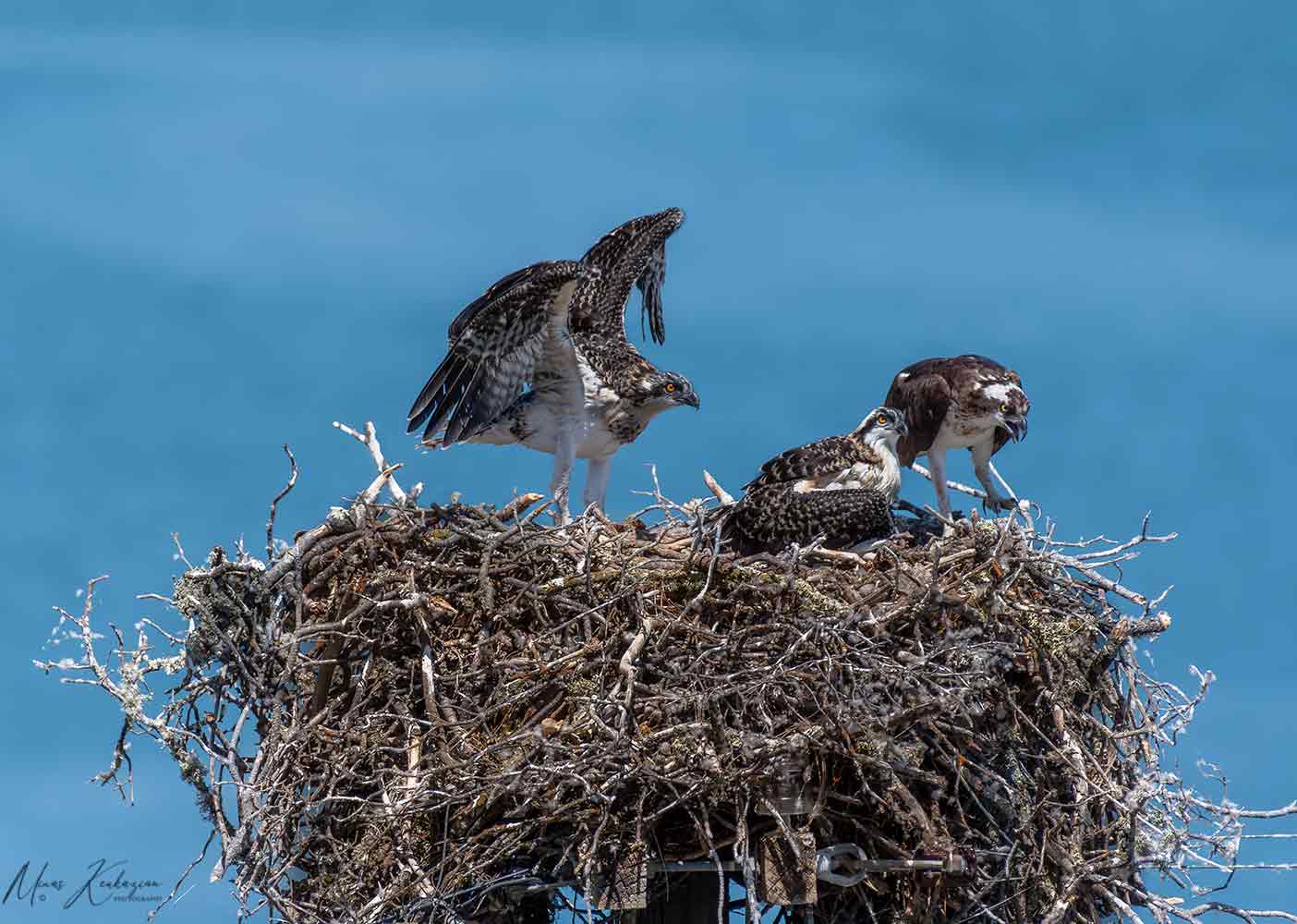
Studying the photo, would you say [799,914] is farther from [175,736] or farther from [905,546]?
[175,736]

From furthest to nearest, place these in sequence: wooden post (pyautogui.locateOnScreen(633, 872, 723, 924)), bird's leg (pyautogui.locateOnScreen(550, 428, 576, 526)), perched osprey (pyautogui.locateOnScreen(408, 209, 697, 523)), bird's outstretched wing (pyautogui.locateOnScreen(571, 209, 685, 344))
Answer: bird's outstretched wing (pyautogui.locateOnScreen(571, 209, 685, 344)), bird's leg (pyautogui.locateOnScreen(550, 428, 576, 526)), perched osprey (pyautogui.locateOnScreen(408, 209, 697, 523)), wooden post (pyautogui.locateOnScreen(633, 872, 723, 924))

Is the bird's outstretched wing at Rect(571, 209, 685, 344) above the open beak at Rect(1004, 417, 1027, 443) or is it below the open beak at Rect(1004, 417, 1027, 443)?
above

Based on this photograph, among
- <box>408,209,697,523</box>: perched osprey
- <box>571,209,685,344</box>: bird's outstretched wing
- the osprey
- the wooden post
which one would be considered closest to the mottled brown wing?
the osprey

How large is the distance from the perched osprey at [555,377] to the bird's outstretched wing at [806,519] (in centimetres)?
129

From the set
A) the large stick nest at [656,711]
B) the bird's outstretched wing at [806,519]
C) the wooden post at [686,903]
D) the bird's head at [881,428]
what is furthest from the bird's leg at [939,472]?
the wooden post at [686,903]

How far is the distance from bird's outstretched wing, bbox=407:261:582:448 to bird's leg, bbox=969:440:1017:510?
9.29 feet

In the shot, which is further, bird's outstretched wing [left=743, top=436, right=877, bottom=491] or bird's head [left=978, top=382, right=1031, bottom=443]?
bird's head [left=978, top=382, right=1031, bottom=443]

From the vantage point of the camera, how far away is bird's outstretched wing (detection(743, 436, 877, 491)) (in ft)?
32.9

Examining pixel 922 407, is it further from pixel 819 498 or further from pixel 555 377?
pixel 555 377

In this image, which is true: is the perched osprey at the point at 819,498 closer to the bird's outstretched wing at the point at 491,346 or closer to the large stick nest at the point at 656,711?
the large stick nest at the point at 656,711

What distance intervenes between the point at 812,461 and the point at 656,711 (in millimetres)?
2325

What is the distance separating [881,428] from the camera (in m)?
10.4

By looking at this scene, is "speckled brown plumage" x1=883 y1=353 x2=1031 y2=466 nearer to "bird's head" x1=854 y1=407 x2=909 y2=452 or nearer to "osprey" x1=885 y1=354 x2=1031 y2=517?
"osprey" x1=885 y1=354 x2=1031 y2=517

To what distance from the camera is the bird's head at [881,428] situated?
10367 mm
